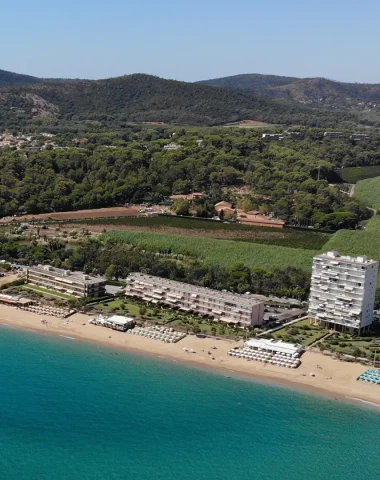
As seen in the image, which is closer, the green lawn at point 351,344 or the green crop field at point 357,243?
the green lawn at point 351,344

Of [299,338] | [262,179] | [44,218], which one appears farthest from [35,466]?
[262,179]

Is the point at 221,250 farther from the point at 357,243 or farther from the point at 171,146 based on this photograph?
the point at 171,146

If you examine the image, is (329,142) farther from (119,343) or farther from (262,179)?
(119,343)

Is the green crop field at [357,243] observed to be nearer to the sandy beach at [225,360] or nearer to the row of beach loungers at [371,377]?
the row of beach loungers at [371,377]

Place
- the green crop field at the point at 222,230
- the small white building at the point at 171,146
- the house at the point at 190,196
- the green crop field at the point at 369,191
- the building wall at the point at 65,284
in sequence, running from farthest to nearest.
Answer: the small white building at the point at 171,146
the green crop field at the point at 369,191
the house at the point at 190,196
the green crop field at the point at 222,230
the building wall at the point at 65,284

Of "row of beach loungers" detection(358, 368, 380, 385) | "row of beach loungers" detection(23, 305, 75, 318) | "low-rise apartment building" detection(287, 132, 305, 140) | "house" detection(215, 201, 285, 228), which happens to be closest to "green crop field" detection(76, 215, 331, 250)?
"house" detection(215, 201, 285, 228)

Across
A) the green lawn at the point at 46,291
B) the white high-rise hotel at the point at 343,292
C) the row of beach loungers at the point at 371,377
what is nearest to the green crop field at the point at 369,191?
the white high-rise hotel at the point at 343,292
